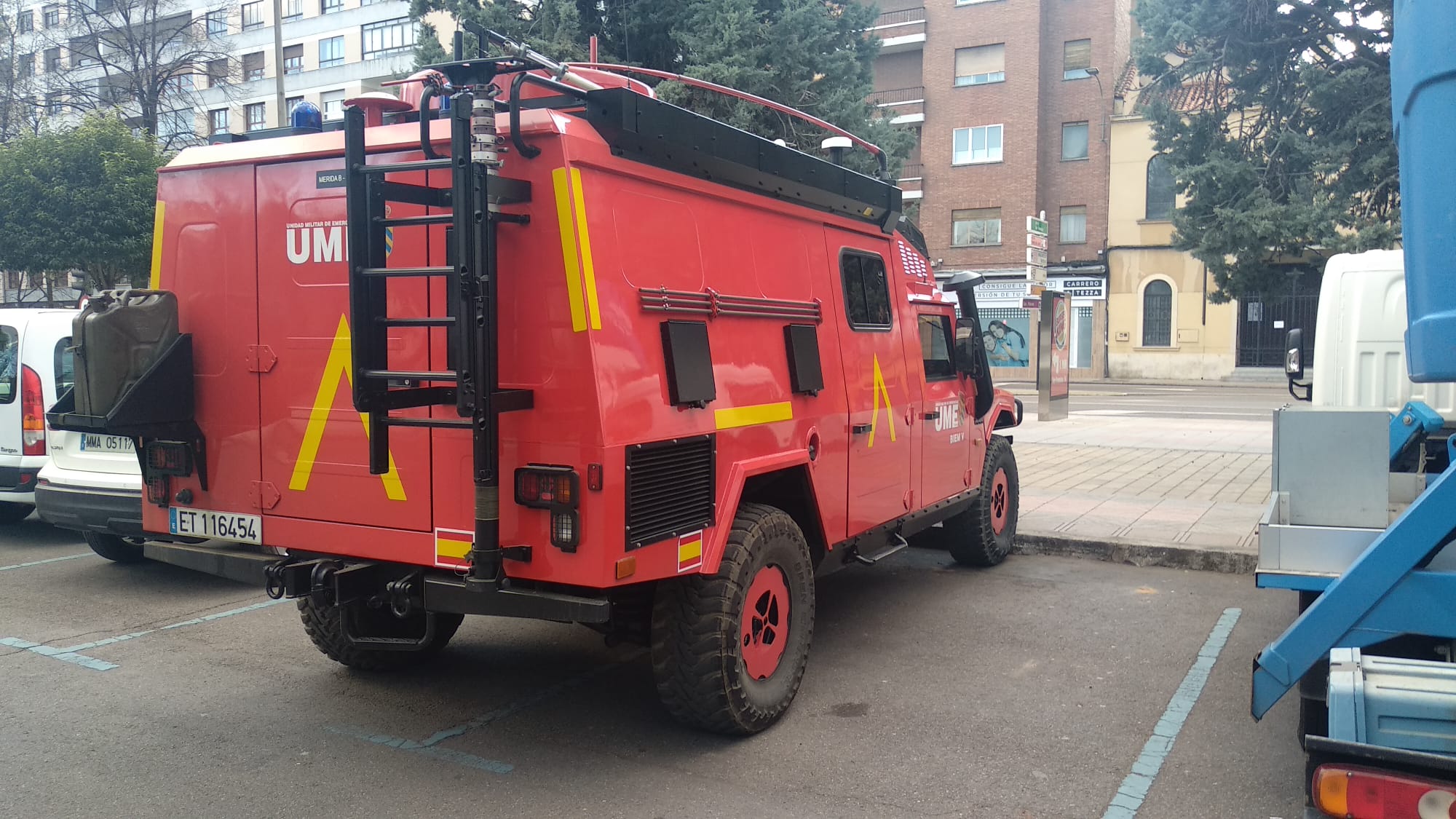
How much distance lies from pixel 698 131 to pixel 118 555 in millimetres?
6055

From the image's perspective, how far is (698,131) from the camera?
4.38 m

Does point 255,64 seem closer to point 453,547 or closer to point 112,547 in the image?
point 112,547

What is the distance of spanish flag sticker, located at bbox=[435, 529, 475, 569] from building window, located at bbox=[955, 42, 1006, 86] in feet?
121

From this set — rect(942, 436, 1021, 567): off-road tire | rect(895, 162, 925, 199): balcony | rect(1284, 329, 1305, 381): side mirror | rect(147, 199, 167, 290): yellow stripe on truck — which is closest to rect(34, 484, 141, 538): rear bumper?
rect(147, 199, 167, 290): yellow stripe on truck

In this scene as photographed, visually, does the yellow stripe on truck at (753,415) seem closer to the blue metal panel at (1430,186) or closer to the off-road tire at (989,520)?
the blue metal panel at (1430,186)

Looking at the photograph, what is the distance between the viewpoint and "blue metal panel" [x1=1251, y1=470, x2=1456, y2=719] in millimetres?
2867

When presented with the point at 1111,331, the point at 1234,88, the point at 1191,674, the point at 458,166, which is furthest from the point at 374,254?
the point at 1111,331

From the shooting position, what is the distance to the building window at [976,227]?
124 ft

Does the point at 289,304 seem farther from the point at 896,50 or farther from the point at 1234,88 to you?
the point at 896,50

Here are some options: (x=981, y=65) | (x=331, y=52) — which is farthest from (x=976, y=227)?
(x=331, y=52)

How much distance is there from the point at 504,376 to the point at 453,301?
0.38 metres

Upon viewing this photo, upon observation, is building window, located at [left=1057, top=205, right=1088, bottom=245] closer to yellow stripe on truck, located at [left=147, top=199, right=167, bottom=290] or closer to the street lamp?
the street lamp

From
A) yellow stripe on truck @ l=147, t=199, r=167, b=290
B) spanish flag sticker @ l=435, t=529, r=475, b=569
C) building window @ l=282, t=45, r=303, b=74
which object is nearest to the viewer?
spanish flag sticker @ l=435, t=529, r=475, b=569

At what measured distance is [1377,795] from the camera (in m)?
2.43
